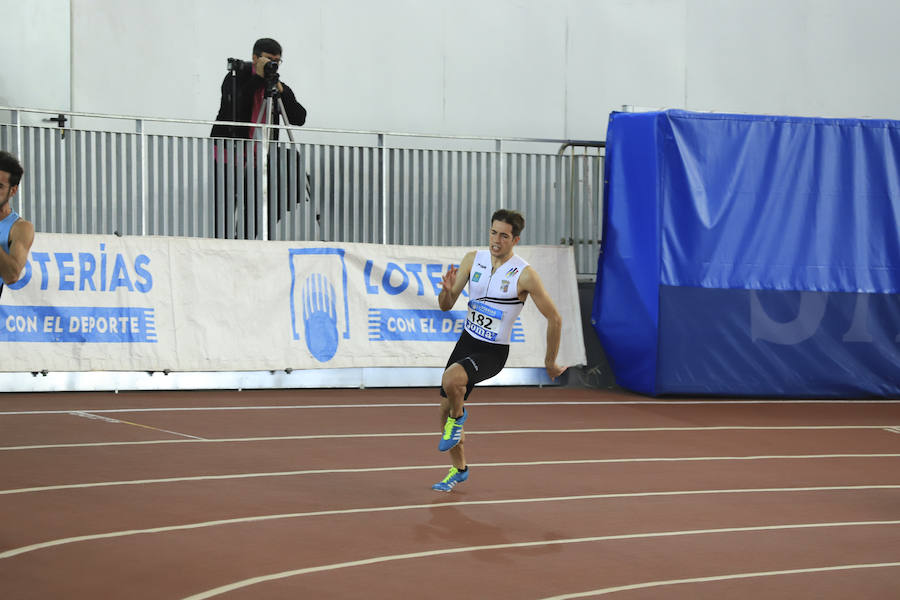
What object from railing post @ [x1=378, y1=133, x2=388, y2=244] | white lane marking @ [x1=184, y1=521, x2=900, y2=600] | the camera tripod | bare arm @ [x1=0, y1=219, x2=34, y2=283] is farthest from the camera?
railing post @ [x1=378, y1=133, x2=388, y2=244]

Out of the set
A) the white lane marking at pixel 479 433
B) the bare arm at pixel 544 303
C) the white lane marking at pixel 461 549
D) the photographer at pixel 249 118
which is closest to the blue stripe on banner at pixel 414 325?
the photographer at pixel 249 118

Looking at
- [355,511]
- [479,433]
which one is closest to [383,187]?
[479,433]

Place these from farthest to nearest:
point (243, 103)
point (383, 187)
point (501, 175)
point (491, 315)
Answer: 1. point (501, 175)
2. point (383, 187)
3. point (243, 103)
4. point (491, 315)

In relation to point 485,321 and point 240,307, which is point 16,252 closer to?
point 485,321

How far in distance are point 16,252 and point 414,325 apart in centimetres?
810

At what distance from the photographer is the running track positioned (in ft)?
19.1

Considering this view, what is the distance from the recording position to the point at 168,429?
1058 cm

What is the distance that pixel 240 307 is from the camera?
1358 cm

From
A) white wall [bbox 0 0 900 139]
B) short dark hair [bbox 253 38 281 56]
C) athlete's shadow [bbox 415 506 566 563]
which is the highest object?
white wall [bbox 0 0 900 139]

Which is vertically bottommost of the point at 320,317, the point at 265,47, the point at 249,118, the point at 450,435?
the point at 450,435

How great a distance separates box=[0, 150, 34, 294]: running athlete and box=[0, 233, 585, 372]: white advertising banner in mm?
6161

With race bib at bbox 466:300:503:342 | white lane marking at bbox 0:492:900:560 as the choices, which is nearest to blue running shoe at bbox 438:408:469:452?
white lane marking at bbox 0:492:900:560

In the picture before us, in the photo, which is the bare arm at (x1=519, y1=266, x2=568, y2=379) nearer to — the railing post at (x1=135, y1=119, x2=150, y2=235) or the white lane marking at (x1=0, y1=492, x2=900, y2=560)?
the white lane marking at (x1=0, y1=492, x2=900, y2=560)

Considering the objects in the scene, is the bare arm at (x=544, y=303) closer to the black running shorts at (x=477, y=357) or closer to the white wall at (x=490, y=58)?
the black running shorts at (x=477, y=357)
